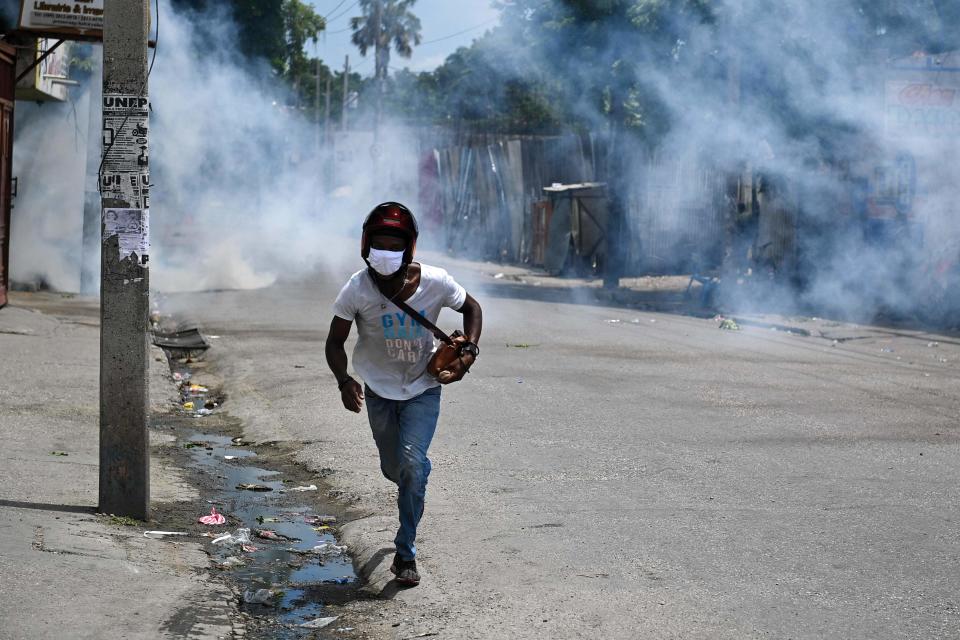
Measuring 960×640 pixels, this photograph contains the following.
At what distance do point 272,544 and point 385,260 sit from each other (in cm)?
173

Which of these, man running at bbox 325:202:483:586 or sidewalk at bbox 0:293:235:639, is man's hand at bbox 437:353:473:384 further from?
sidewalk at bbox 0:293:235:639

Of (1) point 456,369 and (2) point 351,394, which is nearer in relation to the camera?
(1) point 456,369

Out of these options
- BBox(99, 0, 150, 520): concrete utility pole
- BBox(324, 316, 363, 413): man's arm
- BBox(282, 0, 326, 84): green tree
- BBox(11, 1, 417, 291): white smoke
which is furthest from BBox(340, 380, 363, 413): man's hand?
BBox(282, 0, 326, 84): green tree

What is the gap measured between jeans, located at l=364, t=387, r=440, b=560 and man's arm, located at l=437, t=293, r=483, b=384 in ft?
0.49

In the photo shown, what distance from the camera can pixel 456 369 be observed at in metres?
4.66

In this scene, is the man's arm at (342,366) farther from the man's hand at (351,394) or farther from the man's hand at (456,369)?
the man's hand at (456,369)

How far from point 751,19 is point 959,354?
22.4 feet

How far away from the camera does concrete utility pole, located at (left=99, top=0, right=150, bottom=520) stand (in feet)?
17.3

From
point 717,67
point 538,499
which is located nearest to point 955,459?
point 538,499

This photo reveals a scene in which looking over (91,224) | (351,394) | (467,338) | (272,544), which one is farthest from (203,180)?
(467,338)

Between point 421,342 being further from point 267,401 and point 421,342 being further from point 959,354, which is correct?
point 959,354

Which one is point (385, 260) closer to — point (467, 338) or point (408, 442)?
point (467, 338)

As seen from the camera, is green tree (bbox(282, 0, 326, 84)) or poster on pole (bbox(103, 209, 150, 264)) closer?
poster on pole (bbox(103, 209, 150, 264))

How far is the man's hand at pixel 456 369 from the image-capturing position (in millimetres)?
4648
